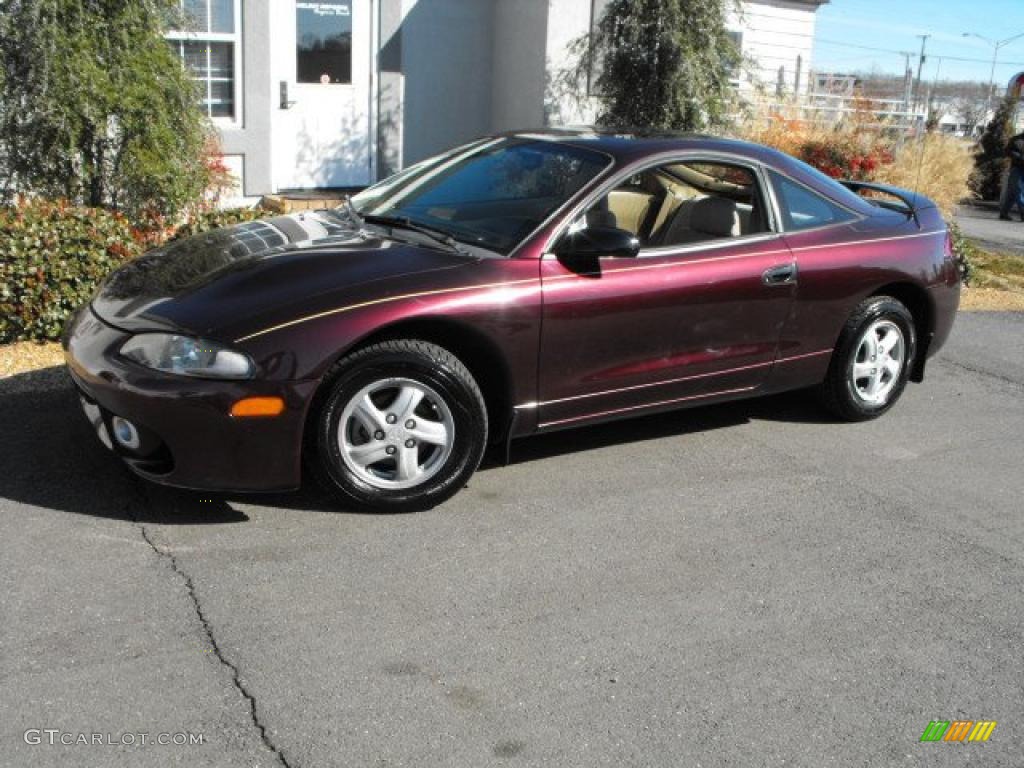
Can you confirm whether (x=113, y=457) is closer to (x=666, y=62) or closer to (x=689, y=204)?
(x=689, y=204)

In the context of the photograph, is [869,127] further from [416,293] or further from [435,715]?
[435,715]

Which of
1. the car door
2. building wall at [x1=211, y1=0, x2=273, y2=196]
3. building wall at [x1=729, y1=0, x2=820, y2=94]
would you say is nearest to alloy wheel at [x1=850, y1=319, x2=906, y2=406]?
the car door

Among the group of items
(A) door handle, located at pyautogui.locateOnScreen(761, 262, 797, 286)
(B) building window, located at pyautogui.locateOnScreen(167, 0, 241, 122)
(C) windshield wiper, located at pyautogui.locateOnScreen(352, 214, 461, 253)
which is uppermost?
(B) building window, located at pyautogui.locateOnScreen(167, 0, 241, 122)

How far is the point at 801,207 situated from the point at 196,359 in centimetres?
324

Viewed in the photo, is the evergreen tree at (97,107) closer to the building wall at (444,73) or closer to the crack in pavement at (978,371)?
the building wall at (444,73)

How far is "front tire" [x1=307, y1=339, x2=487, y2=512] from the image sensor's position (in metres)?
4.35

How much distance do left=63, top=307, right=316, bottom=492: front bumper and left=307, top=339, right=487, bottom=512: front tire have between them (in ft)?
0.44

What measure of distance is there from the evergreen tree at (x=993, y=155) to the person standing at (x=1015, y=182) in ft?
10.8

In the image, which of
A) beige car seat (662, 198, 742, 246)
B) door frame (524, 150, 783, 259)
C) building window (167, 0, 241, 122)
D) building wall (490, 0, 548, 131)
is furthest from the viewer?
building wall (490, 0, 548, 131)

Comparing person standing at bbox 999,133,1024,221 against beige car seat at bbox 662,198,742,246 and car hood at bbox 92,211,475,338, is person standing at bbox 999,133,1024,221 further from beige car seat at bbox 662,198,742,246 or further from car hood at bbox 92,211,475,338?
car hood at bbox 92,211,475,338

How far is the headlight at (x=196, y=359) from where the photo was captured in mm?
4137

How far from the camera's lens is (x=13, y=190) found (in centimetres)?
767

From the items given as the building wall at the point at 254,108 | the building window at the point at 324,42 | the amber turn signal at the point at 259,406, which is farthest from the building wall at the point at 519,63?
the amber turn signal at the point at 259,406

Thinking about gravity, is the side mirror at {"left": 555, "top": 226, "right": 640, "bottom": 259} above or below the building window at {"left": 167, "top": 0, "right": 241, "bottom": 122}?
below
